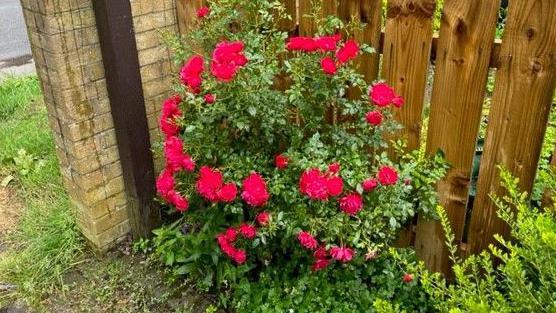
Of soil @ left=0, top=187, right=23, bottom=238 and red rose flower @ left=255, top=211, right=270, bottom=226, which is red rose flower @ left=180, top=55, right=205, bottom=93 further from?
soil @ left=0, top=187, right=23, bottom=238

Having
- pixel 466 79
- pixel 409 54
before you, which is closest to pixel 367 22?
pixel 409 54

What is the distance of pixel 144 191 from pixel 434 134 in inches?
60.1

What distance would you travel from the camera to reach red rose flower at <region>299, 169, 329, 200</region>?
6.47 ft

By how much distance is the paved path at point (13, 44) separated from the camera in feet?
19.2

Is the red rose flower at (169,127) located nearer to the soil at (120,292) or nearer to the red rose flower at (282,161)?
the red rose flower at (282,161)

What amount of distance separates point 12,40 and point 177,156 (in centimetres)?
573

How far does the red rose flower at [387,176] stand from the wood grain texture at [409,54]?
1.10 ft

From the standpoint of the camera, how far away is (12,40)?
22.5 feet

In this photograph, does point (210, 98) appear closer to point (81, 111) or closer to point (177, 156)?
point (177, 156)

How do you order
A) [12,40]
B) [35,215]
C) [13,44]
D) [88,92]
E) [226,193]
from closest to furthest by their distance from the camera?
[226,193]
[88,92]
[35,215]
[13,44]
[12,40]

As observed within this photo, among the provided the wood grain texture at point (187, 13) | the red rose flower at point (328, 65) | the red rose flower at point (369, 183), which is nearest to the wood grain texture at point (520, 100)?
the red rose flower at point (369, 183)

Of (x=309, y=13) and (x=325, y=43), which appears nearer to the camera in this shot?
(x=325, y=43)

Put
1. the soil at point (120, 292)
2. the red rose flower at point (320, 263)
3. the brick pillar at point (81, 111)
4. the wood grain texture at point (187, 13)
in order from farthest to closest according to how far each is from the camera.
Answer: the wood grain texture at point (187, 13)
the soil at point (120, 292)
the brick pillar at point (81, 111)
the red rose flower at point (320, 263)

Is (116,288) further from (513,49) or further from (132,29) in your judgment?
(513,49)
